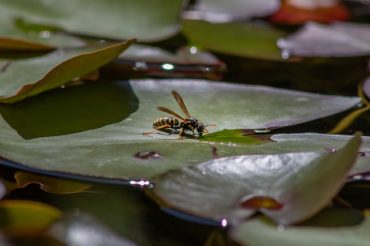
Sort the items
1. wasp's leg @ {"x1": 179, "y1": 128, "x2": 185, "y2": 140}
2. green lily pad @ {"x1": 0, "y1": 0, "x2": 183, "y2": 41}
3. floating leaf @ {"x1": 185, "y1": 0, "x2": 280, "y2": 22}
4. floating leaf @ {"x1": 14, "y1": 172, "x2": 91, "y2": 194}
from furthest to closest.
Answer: floating leaf @ {"x1": 185, "y1": 0, "x2": 280, "y2": 22}
green lily pad @ {"x1": 0, "y1": 0, "x2": 183, "y2": 41}
wasp's leg @ {"x1": 179, "y1": 128, "x2": 185, "y2": 140}
floating leaf @ {"x1": 14, "y1": 172, "x2": 91, "y2": 194}

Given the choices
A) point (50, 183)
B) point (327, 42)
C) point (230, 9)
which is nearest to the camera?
point (50, 183)

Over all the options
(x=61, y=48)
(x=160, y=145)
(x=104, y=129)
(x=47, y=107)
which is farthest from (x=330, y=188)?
(x=61, y=48)

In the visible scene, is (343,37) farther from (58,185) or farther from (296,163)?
(58,185)

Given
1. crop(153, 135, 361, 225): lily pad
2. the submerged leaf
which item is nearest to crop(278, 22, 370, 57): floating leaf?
→ crop(153, 135, 361, 225): lily pad

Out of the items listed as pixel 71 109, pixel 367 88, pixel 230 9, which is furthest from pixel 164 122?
pixel 230 9

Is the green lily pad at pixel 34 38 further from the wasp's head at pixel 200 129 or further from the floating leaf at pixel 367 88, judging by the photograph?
the floating leaf at pixel 367 88

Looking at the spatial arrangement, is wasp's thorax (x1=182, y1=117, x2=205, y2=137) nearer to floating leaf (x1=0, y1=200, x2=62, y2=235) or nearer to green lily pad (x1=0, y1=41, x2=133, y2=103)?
green lily pad (x1=0, y1=41, x2=133, y2=103)

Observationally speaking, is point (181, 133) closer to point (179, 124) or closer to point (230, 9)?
point (179, 124)
